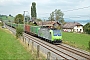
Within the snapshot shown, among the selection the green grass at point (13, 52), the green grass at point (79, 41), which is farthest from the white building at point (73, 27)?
the green grass at point (13, 52)

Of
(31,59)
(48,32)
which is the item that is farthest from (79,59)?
(48,32)

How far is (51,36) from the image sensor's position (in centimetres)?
3184

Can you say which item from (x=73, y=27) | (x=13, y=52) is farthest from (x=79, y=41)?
Result: (x=73, y=27)

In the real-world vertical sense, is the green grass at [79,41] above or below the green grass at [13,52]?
below

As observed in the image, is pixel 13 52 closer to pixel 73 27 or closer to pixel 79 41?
pixel 79 41

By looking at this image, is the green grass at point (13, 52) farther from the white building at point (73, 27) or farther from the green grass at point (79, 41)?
the white building at point (73, 27)

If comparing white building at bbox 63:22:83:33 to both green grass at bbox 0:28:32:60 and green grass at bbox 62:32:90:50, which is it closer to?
green grass at bbox 62:32:90:50

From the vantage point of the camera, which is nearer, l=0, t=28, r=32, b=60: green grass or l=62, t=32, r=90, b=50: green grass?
l=0, t=28, r=32, b=60: green grass

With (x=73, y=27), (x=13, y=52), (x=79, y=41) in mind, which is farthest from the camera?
(x=73, y=27)

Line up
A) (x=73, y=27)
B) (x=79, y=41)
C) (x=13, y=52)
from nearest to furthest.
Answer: (x=13, y=52), (x=79, y=41), (x=73, y=27)

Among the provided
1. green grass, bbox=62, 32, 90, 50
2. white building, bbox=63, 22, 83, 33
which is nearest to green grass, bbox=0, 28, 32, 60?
green grass, bbox=62, 32, 90, 50

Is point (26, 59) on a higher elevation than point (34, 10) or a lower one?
lower

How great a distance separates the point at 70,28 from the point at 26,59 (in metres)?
72.9

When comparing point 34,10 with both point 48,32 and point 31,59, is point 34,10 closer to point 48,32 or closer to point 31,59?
point 48,32
